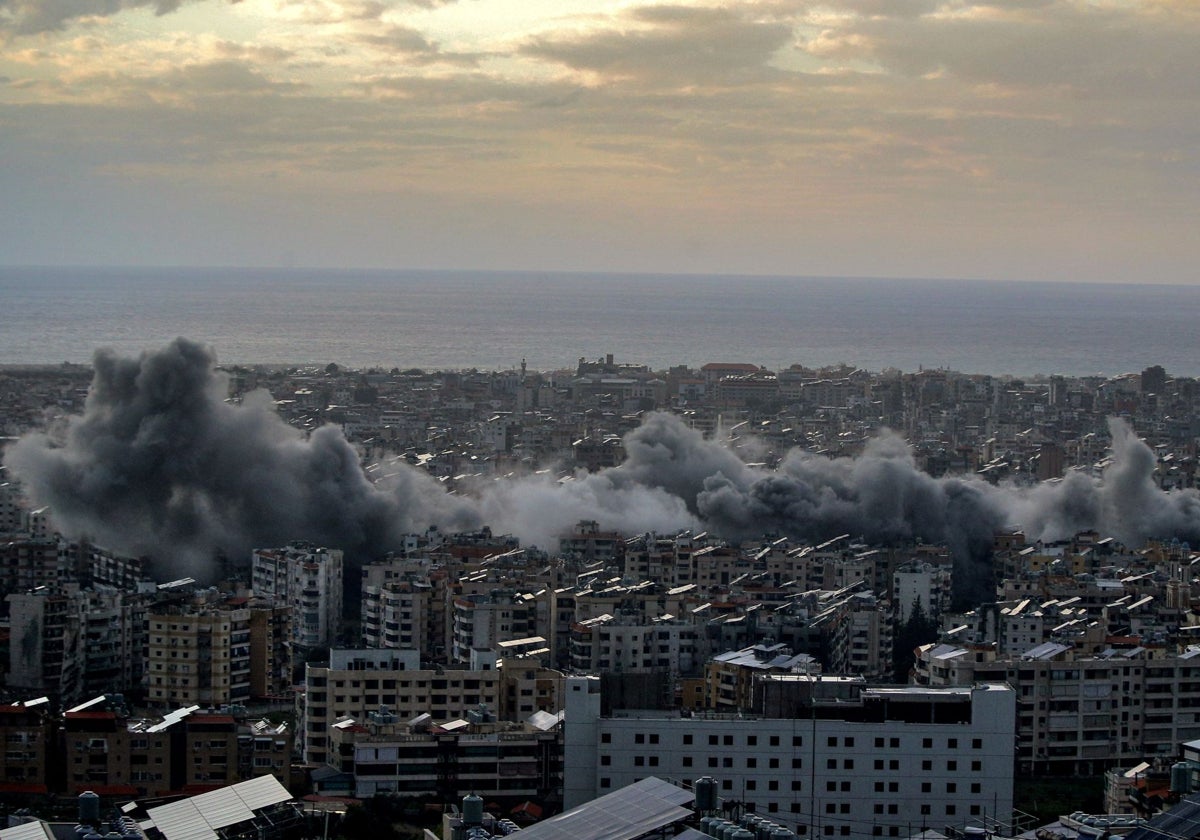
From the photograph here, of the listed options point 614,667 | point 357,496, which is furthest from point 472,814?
point 357,496

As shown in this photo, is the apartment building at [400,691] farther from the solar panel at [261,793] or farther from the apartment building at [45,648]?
the apartment building at [45,648]

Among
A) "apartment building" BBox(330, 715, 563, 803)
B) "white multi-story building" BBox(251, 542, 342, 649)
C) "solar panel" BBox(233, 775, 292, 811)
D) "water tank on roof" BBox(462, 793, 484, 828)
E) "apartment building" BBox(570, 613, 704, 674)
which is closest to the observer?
"water tank on roof" BBox(462, 793, 484, 828)

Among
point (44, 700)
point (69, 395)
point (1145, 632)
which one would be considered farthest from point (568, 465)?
point (44, 700)

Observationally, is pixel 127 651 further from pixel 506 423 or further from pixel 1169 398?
pixel 1169 398

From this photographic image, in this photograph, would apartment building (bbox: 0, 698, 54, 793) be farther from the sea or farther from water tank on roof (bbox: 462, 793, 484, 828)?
the sea

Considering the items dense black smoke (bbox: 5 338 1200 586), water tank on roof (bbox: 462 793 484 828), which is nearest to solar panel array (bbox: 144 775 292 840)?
water tank on roof (bbox: 462 793 484 828)

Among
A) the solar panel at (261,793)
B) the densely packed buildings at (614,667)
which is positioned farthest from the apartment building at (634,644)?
the solar panel at (261,793)

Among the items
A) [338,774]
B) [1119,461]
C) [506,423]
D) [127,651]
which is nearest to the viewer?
[338,774]
